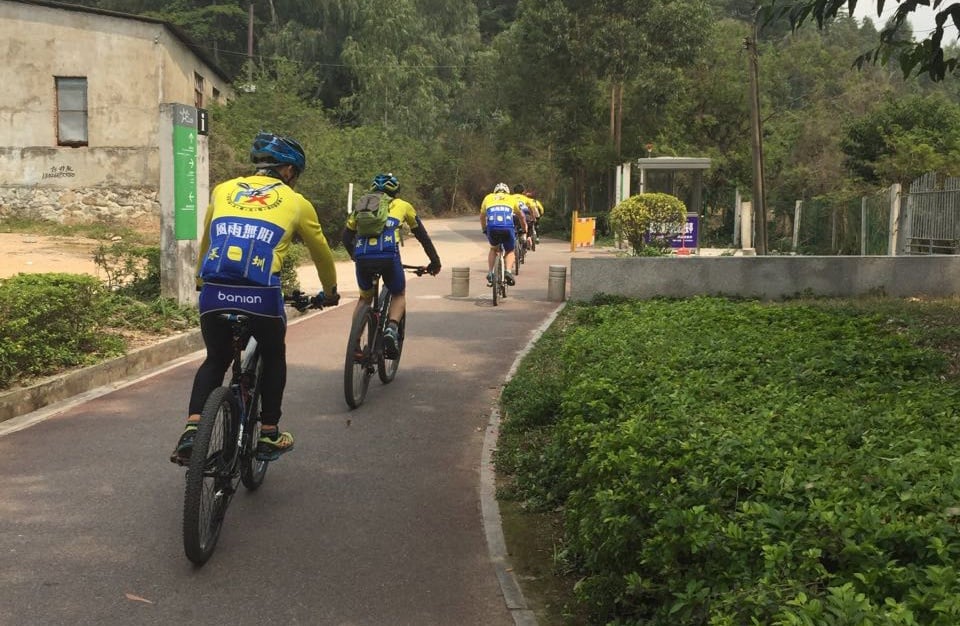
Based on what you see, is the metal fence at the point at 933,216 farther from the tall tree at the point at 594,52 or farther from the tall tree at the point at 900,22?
the tall tree at the point at 594,52

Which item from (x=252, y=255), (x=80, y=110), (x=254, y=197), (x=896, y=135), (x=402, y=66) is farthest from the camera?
(x=402, y=66)

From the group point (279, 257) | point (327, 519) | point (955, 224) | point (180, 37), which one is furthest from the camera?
point (180, 37)

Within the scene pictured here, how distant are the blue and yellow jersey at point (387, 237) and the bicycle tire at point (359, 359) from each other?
450 millimetres

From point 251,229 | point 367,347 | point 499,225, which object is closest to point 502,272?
point 499,225

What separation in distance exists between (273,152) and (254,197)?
34 cm

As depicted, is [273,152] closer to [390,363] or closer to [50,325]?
[390,363]

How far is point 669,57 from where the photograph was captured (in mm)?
40781

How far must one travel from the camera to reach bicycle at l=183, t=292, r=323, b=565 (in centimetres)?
435

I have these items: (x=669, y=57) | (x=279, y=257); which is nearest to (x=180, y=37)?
(x=669, y=57)

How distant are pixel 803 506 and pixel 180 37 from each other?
96.8ft

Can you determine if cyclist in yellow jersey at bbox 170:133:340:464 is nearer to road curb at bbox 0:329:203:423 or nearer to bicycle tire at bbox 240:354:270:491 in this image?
bicycle tire at bbox 240:354:270:491

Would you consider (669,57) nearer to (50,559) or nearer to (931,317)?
(931,317)

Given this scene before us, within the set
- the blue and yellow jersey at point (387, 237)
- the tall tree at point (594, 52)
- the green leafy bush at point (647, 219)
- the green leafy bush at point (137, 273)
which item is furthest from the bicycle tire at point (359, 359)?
the tall tree at point (594, 52)

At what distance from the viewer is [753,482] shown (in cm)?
330
